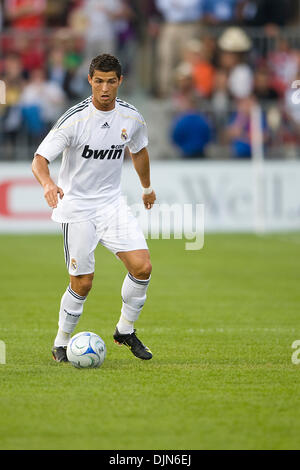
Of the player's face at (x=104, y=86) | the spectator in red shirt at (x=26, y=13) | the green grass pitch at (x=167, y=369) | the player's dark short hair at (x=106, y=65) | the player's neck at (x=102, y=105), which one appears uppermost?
the spectator in red shirt at (x=26, y=13)

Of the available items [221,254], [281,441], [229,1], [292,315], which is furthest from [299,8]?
[281,441]

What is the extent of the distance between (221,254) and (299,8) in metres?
9.61

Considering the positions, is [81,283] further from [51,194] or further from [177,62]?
[177,62]

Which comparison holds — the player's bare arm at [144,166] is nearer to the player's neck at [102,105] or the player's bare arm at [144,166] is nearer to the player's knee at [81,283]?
the player's neck at [102,105]

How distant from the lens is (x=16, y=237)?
19266mm

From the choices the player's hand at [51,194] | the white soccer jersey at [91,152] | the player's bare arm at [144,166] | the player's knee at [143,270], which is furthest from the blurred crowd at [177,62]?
the player's hand at [51,194]

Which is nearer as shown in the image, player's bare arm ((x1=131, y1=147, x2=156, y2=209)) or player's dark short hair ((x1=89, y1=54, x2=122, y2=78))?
player's dark short hair ((x1=89, y1=54, x2=122, y2=78))

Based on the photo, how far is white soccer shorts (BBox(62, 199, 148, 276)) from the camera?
8086mm

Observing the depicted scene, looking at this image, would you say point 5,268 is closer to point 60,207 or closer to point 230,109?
point 60,207

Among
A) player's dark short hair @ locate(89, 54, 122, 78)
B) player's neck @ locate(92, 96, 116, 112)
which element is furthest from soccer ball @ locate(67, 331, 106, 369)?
player's dark short hair @ locate(89, 54, 122, 78)

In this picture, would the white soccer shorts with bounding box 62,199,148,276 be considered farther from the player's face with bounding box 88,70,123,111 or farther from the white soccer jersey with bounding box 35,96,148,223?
the player's face with bounding box 88,70,123,111

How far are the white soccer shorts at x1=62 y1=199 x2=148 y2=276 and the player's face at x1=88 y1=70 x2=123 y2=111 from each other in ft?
3.18

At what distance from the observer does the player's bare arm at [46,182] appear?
23.9 feet

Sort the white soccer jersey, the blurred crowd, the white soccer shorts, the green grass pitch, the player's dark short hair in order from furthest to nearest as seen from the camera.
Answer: the blurred crowd, the white soccer shorts, the white soccer jersey, the player's dark short hair, the green grass pitch
